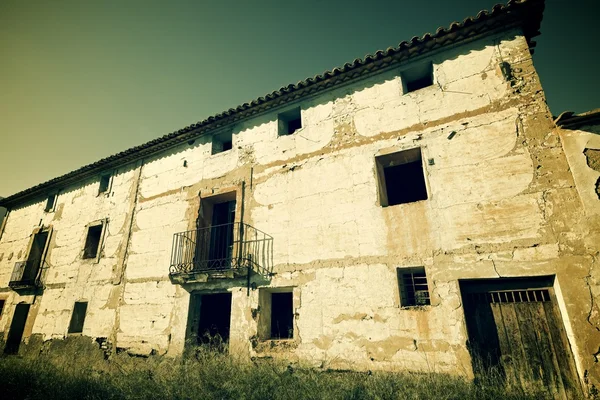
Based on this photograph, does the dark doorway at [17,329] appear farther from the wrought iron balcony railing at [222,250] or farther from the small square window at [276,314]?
the small square window at [276,314]

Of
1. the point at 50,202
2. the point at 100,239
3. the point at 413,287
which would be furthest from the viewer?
the point at 50,202

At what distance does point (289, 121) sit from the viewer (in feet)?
31.5

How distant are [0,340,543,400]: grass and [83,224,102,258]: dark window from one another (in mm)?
5480

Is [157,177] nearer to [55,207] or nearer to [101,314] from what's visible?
[101,314]

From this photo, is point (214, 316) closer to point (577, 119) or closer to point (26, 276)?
point (577, 119)

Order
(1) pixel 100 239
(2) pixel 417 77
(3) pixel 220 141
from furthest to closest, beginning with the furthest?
(1) pixel 100 239 < (3) pixel 220 141 < (2) pixel 417 77

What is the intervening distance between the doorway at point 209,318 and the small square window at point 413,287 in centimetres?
506

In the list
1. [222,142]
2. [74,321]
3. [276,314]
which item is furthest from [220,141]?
[74,321]

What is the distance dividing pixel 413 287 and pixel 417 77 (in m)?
5.40

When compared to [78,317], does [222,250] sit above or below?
above

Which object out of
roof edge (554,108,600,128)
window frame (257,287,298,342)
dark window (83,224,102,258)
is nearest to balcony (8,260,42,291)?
dark window (83,224,102,258)

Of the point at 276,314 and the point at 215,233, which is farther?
the point at 215,233

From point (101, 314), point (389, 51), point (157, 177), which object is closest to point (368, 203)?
point (389, 51)

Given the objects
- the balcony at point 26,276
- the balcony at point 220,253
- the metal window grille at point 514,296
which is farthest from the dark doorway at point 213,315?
the balcony at point 26,276
